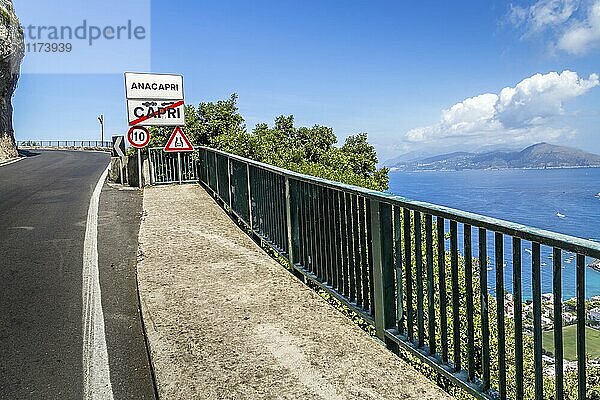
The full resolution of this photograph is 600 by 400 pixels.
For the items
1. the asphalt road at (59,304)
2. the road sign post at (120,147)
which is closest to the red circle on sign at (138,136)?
the road sign post at (120,147)

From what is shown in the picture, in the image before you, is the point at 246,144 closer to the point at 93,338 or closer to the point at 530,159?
the point at 93,338

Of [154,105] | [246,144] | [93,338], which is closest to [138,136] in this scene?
[154,105]

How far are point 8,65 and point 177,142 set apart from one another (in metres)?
37.3

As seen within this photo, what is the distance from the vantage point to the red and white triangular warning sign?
1597 cm

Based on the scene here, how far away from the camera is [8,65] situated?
4531 centimetres

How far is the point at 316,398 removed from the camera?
3.29 m

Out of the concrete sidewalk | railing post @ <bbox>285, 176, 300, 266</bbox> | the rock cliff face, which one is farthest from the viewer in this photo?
the rock cliff face

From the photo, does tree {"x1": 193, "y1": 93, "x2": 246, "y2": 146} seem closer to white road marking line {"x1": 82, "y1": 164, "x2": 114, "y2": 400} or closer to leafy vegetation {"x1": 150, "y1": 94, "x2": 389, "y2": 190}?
leafy vegetation {"x1": 150, "y1": 94, "x2": 389, "y2": 190}

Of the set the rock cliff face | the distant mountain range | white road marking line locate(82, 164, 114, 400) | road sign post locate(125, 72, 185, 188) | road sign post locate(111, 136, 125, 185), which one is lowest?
white road marking line locate(82, 164, 114, 400)

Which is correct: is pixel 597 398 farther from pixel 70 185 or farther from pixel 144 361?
pixel 70 185

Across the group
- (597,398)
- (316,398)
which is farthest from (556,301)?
(316,398)

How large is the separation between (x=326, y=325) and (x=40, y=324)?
8.67ft

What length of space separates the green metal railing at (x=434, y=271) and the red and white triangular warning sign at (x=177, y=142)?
9991 mm

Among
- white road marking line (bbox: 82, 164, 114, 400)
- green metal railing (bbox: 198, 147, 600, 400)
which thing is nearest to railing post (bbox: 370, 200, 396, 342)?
green metal railing (bbox: 198, 147, 600, 400)
